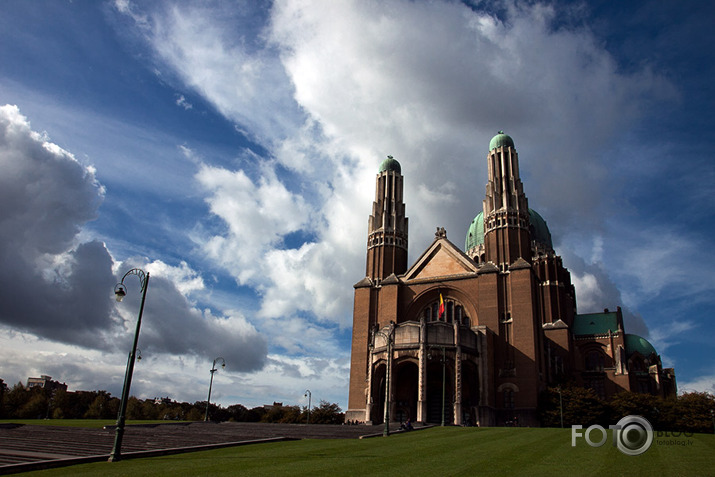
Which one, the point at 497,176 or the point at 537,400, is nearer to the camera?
the point at 537,400

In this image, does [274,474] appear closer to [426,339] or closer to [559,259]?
[426,339]

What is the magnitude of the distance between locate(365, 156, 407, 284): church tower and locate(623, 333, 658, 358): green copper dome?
36.1m

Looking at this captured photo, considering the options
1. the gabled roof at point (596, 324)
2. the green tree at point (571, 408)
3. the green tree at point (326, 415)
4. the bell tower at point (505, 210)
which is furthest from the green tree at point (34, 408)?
the gabled roof at point (596, 324)

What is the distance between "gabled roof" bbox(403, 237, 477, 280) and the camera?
54719 millimetres

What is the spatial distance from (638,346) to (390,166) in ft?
140

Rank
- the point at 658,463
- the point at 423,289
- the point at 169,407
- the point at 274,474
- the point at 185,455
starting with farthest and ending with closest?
the point at 169,407
the point at 423,289
the point at 185,455
the point at 658,463
the point at 274,474

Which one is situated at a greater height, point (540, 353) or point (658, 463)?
point (540, 353)

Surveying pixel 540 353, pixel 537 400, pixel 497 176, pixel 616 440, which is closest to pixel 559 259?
pixel 497 176

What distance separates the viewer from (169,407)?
268 ft

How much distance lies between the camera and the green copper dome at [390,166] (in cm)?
6606

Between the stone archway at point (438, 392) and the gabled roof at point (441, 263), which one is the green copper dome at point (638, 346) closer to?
the gabled roof at point (441, 263)

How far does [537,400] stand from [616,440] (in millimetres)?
26907

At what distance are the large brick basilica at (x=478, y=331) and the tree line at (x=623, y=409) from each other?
1721 mm

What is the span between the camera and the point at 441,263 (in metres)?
56.1
